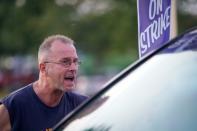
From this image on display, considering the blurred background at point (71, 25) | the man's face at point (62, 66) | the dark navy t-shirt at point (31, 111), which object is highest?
the man's face at point (62, 66)

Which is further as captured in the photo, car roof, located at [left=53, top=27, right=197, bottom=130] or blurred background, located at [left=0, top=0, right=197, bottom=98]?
blurred background, located at [left=0, top=0, right=197, bottom=98]

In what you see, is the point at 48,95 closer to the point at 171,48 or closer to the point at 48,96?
the point at 48,96

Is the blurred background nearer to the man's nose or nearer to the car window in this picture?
the man's nose

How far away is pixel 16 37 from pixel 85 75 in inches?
447

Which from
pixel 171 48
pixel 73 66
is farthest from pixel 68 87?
pixel 171 48

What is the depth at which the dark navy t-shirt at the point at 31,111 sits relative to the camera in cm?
477

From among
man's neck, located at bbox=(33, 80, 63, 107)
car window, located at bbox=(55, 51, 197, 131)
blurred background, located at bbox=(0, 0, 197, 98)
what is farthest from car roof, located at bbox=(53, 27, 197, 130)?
blurred background, located at bbox=(0, 0, 197, 98)

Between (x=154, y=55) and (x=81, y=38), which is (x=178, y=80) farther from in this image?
(x=81, y=38)

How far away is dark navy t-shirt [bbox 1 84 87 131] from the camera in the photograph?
4.77 m

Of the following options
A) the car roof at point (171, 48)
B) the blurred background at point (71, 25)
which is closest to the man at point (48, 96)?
the car roof at point (171, 48)

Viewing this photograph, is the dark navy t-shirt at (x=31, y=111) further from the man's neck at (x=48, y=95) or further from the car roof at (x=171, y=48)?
the car roof at (x=171, y=48)

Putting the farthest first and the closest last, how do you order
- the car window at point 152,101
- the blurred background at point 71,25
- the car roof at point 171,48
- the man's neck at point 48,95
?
1. the blurred background at point 71,25
2. the man's neck at point 48,95
3. the car roof at point 171,48
4. the car window at point 152,101

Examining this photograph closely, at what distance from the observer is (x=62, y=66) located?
493cm

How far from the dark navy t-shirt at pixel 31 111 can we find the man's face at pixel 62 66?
0.13 metres
